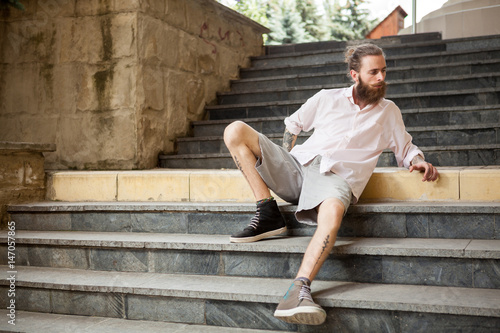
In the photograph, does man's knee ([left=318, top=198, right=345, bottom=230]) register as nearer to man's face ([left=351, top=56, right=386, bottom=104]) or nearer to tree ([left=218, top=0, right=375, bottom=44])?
man's face ([left=351, top=56, right=386, bottom=104])

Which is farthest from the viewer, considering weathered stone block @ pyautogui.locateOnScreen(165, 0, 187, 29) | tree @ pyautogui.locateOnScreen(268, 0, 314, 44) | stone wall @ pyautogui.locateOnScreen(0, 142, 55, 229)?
tree @ pyautogui.locateOnScreen(268, 0, 314, 44)

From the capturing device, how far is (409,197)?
3.26 metres

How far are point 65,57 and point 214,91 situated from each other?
6.32ft

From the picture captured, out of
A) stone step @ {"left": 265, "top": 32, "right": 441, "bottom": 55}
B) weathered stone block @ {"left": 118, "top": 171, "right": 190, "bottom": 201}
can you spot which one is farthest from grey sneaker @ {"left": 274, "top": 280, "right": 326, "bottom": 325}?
stone step @ {"left": 265, "top": 32, "right": 441, "bottom": 55}

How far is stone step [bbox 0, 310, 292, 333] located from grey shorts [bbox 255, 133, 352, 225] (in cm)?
72

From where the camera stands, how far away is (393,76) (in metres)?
5.75

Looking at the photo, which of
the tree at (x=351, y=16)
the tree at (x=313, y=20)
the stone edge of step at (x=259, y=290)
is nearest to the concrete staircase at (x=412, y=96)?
the stone edge of step at (x=259, y=290)

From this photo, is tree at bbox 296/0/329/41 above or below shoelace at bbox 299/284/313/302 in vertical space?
above

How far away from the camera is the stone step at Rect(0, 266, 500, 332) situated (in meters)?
2.33

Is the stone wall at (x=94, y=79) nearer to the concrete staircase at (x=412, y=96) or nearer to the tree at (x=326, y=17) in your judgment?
the concrete staircase at (x=412, y=96)

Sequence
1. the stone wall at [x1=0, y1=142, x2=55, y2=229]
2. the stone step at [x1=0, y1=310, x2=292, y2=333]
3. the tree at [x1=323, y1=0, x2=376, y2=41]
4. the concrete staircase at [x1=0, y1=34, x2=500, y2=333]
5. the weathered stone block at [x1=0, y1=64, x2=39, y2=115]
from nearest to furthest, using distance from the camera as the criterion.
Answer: the concrete staircase at [x1=0, y1=34, x2=500, y2=333] < the stone step at [x1=0, y1=310, x2=292, y2=333] < the stone wall at [x1=0, y1=142, x2=55, y2=229] < the weathered stone block at [x1=0, y1=64, x2=39, y2=115] < the tree at [x1=323, y1=0, x2=376, y2=41]

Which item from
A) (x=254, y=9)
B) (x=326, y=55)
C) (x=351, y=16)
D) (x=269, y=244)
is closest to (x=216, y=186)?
(x=269, y=244)

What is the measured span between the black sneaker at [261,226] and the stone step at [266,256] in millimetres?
49

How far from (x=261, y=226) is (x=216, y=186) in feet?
2.65
